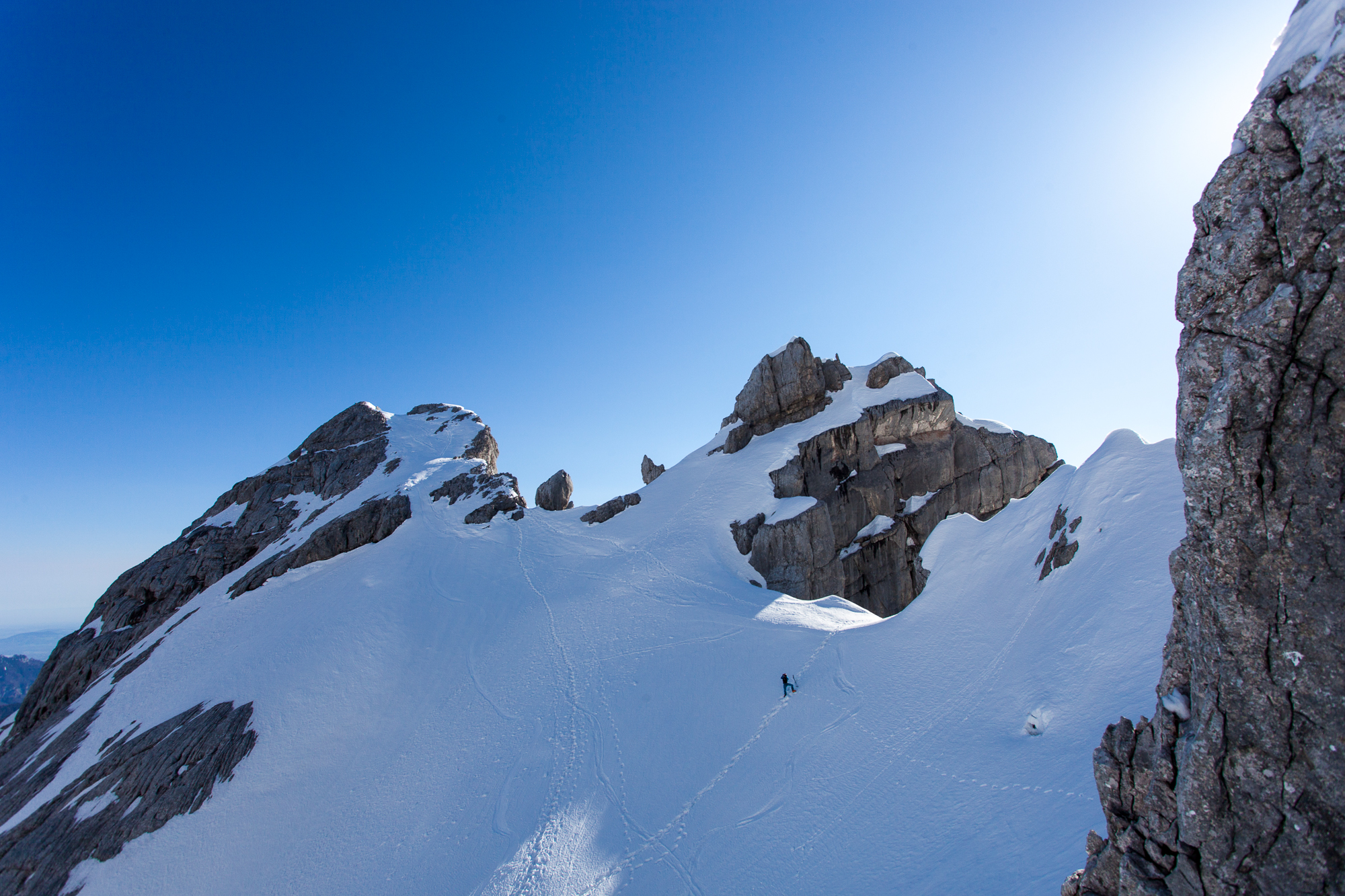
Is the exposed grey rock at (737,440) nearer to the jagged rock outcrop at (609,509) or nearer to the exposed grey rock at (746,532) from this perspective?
the jagged rock outcrop at (609,509)

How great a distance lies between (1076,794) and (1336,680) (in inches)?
268

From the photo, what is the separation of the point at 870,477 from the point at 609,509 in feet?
65.7

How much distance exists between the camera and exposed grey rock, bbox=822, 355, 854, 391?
4628 cm

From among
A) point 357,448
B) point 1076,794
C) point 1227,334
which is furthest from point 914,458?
point 357,448

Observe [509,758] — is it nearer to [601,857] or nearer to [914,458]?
[601,857]

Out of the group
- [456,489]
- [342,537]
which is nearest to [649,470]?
[456,489]

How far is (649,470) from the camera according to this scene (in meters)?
52.0

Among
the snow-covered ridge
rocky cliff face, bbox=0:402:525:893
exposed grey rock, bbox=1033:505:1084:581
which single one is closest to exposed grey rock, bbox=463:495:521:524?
rocky cliff face, bbox=0:402:525:893

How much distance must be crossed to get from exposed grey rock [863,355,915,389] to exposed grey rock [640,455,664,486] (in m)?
20.3

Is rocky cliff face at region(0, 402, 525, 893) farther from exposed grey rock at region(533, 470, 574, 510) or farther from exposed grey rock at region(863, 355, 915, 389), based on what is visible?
exposed grey rock at region(863, 355, 915, 389)

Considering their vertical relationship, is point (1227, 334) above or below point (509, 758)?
above

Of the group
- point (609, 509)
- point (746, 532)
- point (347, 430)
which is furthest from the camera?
point (347, 430)

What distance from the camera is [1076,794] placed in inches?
389

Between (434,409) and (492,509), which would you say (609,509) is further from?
(434,409)
